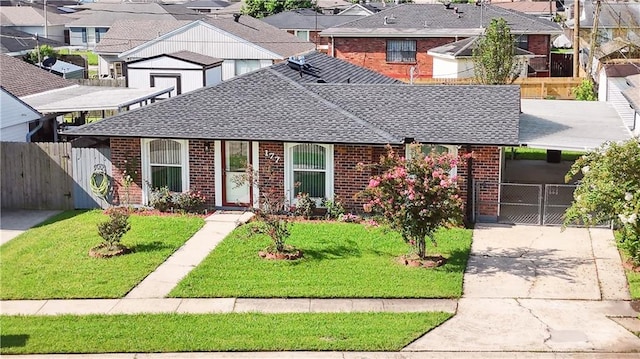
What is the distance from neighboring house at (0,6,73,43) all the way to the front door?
66.1 metres

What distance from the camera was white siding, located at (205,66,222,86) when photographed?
38031 millimetres

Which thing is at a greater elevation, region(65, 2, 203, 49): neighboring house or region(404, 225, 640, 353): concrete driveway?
region(65, 2, 203, 49): neighboring house

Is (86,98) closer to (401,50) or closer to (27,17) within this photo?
(401,50)

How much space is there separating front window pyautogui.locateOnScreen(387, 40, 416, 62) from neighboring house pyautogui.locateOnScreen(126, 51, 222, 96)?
51.1 ft

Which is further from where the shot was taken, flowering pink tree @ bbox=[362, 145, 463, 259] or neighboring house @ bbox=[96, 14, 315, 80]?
neighboring house @ bbox=[96, 14, 315, 80]

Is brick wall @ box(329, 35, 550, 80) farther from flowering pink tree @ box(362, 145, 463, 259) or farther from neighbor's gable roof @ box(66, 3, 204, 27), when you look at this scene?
flowering pink tree @ box(362, 145, 463, 259)

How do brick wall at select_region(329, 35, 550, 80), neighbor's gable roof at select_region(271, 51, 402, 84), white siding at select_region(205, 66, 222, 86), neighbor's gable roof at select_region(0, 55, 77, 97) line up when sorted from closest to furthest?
neighbor's gable roof at select_region(271, 51, 402, 84) → neighbor's gable roof at select_region(0, 55, 77, 97) → white siding at select_region(205, 66, 222, 86) → brick wall at select_region(329, 35, 550, 80)

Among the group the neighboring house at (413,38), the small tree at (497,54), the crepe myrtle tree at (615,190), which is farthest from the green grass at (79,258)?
A: the neighboring house at (413,38)

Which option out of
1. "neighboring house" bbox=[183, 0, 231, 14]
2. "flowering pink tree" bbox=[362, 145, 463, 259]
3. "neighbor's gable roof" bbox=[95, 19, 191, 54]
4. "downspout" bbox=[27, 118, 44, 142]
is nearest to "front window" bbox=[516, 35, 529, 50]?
"neighbor's gable roof" bbox=[95, 19, 191, 54]

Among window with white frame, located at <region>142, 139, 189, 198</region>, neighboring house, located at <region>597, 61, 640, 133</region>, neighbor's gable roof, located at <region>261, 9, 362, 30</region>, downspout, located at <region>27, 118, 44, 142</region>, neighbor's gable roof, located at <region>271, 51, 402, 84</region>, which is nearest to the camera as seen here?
window with white frame, located at <region>142, 139, 189, 198</region>

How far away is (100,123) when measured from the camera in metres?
23.1

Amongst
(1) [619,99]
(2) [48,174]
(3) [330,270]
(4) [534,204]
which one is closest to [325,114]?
(4) [534,204]

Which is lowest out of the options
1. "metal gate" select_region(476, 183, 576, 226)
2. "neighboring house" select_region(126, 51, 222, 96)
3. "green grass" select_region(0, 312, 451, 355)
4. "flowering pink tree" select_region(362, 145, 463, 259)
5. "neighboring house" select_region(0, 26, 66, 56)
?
"green grass" select_region(0, 312, 451, 355)

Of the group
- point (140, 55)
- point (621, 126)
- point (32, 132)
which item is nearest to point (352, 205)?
point (621, 126)
